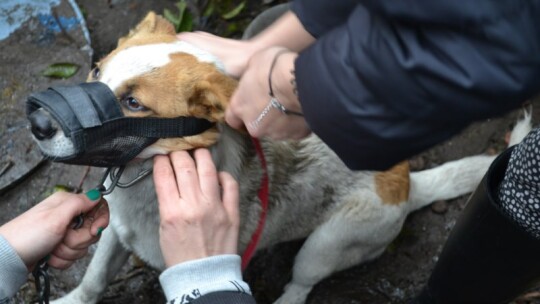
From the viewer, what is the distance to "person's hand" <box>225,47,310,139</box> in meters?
1.75

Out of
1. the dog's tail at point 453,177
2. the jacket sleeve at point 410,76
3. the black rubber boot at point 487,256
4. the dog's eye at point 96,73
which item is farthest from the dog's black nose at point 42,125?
the dog's tail at point 453,177

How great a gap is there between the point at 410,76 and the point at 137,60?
3.33 ft

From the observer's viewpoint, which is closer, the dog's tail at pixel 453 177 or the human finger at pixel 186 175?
the human finger at pixel 186 175

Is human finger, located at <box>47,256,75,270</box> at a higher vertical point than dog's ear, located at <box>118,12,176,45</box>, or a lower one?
lower

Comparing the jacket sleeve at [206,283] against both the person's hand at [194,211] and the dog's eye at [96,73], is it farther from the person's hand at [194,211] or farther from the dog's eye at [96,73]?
the dog's eye at [96,73]

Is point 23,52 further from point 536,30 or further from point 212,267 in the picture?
point 536,30

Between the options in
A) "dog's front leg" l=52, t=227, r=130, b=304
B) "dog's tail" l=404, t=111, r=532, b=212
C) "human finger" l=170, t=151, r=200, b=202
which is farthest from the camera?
"dog's tail" l=404, t=111, r=532, b=212

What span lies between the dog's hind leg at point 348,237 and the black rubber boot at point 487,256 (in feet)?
1.10

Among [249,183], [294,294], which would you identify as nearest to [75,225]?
[249,183]

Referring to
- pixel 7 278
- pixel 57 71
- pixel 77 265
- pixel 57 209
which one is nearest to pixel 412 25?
pixel 57 209

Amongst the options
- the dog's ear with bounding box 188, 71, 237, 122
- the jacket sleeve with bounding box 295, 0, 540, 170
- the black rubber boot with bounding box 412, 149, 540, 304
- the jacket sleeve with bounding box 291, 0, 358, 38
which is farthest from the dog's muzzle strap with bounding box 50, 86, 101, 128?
the black rubber boot with bounding box 412, 149, 540, 304

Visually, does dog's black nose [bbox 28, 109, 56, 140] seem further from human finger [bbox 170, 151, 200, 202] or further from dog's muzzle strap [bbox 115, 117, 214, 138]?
human finger [bbox 170, 151, 200, 202]

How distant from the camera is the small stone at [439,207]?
3.68 meters

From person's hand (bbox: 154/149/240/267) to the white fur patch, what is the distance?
32 centimetres
